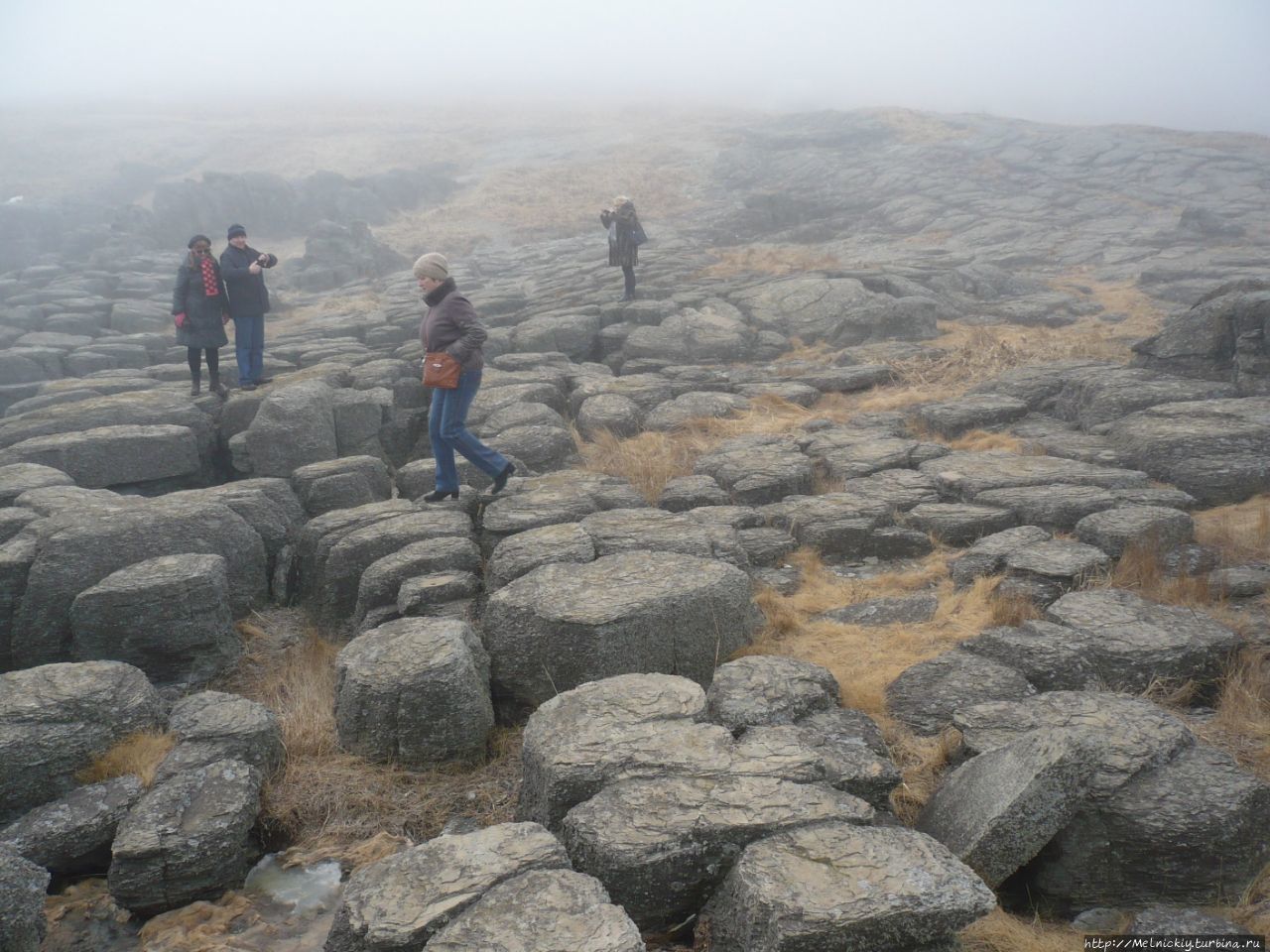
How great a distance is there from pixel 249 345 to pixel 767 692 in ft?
34.3

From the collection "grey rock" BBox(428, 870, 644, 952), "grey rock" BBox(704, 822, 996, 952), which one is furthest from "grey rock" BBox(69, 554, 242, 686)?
"grey rock" BBox(704, 822, 996, 952)

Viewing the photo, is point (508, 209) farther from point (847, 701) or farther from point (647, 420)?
point (847, 701)

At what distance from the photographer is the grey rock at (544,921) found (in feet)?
10.6

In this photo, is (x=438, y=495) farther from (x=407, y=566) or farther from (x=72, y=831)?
(x=72, y=831)

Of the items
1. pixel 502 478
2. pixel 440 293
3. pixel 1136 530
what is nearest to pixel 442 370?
pixel 440 293

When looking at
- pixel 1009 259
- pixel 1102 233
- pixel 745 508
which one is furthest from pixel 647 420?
pixel 1102 233

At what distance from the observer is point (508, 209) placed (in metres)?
39.2

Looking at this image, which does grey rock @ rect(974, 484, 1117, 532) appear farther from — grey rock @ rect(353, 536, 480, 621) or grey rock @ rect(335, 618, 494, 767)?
grey rock @ rect(335, 618, 494, 767)

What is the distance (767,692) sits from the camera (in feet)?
17.2

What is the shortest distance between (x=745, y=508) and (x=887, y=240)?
21305mm

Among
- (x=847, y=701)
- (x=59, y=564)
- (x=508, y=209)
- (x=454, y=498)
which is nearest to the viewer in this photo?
(x=847, y=701)

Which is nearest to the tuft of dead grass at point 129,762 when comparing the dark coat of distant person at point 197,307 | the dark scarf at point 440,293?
the dark scarf at point 440,293

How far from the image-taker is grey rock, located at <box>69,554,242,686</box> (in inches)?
259

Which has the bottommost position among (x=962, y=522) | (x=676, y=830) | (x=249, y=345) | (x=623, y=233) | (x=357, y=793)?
(x=357, y=793)
